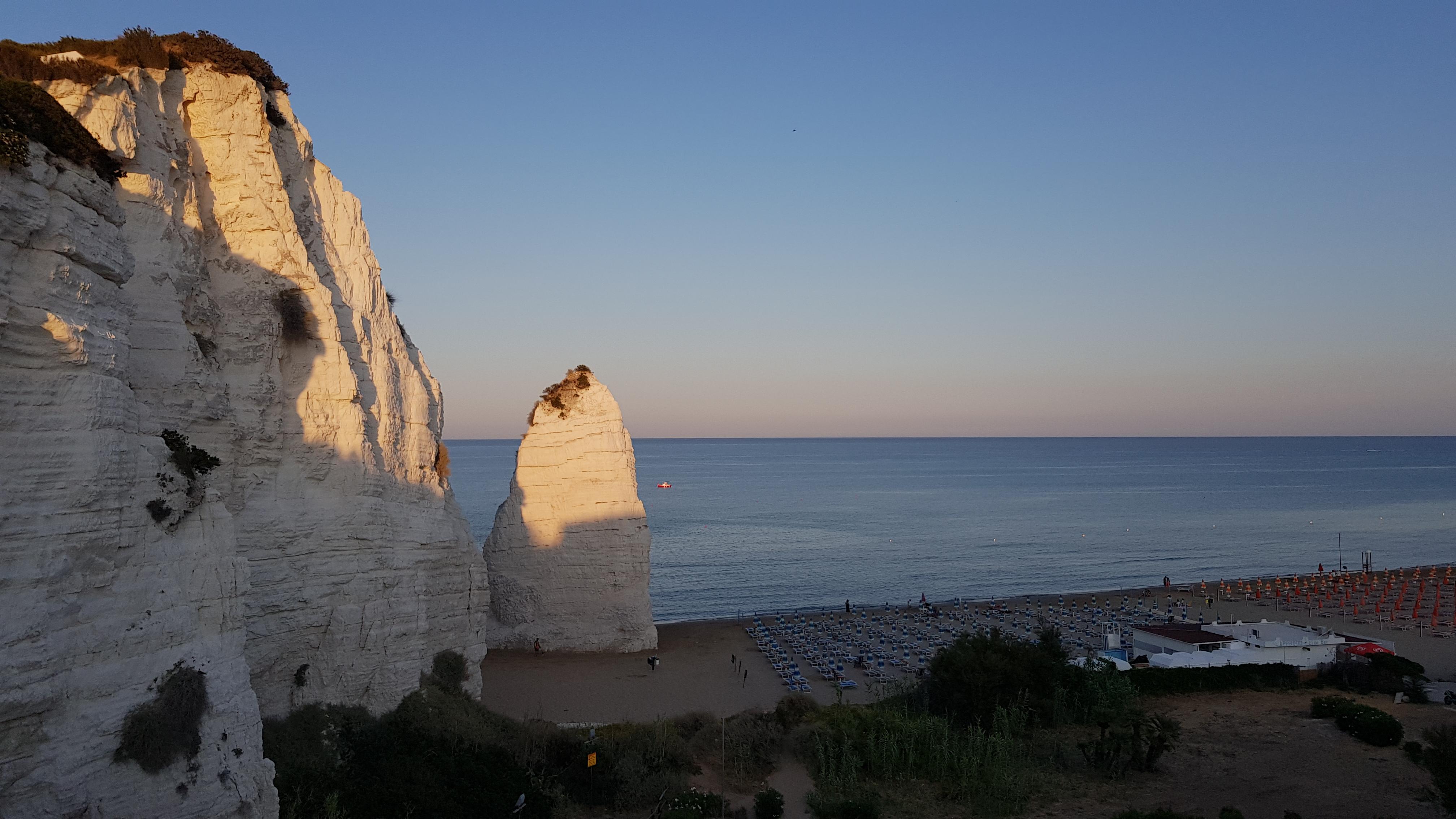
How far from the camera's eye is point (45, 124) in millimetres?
11297

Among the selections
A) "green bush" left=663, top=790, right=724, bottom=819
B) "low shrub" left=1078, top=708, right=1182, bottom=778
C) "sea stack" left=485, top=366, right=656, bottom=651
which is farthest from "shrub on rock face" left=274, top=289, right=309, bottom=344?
"low shrub" left=1078, top=708, right=1182, bottom=778

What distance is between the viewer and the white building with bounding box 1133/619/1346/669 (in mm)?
30141

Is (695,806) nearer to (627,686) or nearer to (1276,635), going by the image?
(627,686)

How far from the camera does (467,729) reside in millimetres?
19328

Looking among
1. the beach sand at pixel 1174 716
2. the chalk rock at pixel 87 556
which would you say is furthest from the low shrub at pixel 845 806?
the chalk rock at pixel 87 556

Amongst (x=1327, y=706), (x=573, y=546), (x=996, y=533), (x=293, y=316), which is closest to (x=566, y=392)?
(x=573, y=546)

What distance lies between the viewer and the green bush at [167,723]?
1116 cm

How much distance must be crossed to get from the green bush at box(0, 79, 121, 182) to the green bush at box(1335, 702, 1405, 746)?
28.7 m

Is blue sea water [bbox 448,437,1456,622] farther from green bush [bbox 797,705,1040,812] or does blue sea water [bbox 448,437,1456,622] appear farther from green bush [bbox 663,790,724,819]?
green bush [bbox 663,790,724,819]

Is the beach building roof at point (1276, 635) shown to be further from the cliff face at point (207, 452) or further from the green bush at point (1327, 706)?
the cliff face at point (207, 452)

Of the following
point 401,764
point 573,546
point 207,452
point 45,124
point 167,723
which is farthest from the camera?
point 573,546

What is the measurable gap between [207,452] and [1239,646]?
102ft

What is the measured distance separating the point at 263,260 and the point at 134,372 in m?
4.37

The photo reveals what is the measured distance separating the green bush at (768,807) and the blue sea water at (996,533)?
96.3 ft
